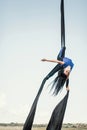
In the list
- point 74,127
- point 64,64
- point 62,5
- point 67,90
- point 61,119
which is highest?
point 62,5

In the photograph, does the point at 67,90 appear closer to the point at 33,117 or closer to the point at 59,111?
the point at 59,111

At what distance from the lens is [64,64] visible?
34.2ft

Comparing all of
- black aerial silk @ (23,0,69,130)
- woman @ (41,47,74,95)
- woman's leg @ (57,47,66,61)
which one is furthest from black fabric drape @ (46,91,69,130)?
woman's leg @ (57,47,66,61)

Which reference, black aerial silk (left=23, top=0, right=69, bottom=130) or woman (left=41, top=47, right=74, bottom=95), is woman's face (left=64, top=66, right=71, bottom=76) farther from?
black aerial silk (left=23, top=0, right=69, bottom=130)

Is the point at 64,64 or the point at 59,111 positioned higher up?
the point at 64,64

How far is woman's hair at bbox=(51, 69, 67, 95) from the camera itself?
34.5 ft

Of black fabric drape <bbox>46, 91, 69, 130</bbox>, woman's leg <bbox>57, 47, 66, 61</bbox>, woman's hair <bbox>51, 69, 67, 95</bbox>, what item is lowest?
black fabric drape <bbox>46, 91, 69, 130</bbox>

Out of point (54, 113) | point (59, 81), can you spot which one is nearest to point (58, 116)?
point (54, 113)

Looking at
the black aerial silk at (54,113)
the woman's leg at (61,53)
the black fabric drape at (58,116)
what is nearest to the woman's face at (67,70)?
the black aerial silk at (54,113)

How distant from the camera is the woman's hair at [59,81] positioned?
10.5m

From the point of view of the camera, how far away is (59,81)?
10641 millimetres

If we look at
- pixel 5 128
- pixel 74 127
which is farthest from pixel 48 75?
pixel 74 127

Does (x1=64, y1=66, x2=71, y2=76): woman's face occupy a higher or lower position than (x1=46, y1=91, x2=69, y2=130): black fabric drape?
higher

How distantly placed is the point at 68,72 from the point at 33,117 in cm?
182
